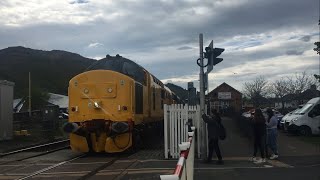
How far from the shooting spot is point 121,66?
19.9 meters

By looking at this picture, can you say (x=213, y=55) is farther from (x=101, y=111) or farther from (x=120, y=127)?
(x=101, y=111)

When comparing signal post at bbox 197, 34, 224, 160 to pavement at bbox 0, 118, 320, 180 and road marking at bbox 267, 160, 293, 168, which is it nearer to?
pavement at bbox 0, 118, 320, 180

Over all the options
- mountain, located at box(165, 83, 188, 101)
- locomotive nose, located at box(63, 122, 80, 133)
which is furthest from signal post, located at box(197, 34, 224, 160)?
mountain, located at box(165, 83, 188, 101)

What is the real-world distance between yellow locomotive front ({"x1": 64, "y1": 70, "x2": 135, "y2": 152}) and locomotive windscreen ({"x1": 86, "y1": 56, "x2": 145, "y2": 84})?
1.52 m

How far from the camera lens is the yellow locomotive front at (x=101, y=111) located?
1773 centimetres

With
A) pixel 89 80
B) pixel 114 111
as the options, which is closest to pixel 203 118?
pixel 114 111

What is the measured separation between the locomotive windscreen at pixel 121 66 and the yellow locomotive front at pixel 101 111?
152 cm

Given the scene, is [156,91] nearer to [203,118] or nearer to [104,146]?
[104,146]

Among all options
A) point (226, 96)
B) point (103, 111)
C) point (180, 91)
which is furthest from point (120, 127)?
point (226, 96)

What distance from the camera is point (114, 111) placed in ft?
59.0

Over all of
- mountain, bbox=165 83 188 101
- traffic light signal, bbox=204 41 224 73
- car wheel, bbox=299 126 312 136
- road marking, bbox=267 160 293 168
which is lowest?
road marking, bbox=267 160 293 168

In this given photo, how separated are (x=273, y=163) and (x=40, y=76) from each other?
175 metres

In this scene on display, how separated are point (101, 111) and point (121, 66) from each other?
2611 millimetres

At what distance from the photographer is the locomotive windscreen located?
1986 cm
